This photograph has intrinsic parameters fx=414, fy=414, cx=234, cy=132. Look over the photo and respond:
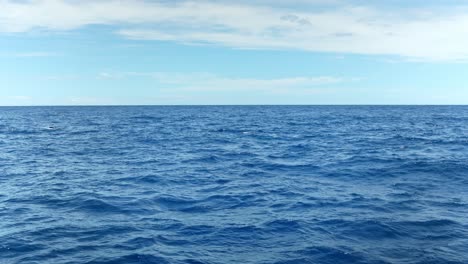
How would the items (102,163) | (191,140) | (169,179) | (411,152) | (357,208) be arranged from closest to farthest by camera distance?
1. (357,208)
2. (169,179)
3. (102,163)
4. (411,152)
5. (191,140)

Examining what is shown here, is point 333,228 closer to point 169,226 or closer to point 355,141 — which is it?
point 169,226

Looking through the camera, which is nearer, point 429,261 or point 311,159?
point 429,261

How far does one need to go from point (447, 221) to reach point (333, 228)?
184 inches

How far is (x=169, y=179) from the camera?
2489 cm

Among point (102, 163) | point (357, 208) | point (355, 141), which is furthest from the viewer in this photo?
point (355, 141)

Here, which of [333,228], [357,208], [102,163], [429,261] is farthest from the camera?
[102,163]

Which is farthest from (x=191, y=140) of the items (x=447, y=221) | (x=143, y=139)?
(x=447, y=221)

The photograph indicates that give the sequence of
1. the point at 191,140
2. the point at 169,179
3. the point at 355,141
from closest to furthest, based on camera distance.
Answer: the point at 169,179 < the point at 355,141 < the point at 191,140

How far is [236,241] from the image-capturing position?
1438cm

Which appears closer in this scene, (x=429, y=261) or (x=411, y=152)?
(x=429, y=261)

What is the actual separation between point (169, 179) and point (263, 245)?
11957 mm

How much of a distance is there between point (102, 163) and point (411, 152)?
24629mm

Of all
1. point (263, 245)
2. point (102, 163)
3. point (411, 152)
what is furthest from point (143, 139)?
point (263, 245)

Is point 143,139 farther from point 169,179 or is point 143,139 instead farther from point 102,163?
point 169,179
